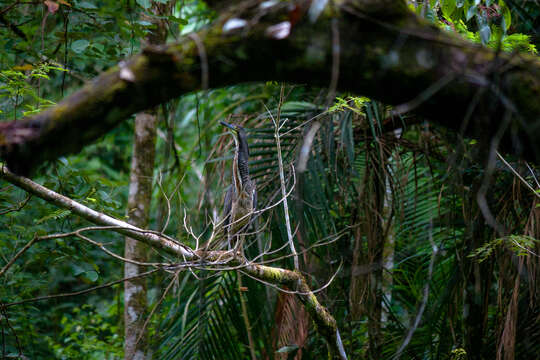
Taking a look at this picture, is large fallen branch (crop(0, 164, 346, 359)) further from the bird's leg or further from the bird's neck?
the bird's neck

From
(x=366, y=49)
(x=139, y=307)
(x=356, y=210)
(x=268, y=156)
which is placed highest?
(x=366, y=49)

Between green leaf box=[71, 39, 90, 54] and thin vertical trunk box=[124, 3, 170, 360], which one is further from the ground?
green leaf box=[71, 39, 90, 54]

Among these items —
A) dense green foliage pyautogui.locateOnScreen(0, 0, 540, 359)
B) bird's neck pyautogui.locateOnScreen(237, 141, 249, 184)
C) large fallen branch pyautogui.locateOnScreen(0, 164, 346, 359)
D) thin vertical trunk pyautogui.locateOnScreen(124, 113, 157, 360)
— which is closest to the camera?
large fallen branch pyautogui.locateOnScreen(0, 164, 346, 359)

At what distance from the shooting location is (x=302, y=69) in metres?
1.34

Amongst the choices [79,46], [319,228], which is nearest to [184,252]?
[319,228]

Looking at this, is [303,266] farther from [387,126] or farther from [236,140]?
[387,126]

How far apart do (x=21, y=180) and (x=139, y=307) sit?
2262 millimetres

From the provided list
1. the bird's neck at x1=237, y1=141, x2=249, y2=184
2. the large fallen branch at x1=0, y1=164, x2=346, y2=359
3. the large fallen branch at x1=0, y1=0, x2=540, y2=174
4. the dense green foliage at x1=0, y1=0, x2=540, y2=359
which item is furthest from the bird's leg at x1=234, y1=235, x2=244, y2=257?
the large fallen branch at x1=0, y1=0, x2=540, y2=174

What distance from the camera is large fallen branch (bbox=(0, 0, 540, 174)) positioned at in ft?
4.24

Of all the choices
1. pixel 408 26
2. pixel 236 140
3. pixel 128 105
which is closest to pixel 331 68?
pixel 408 26

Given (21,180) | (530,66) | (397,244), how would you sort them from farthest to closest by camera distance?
1. (397,244)
2. (21,180)
3. (530,66)

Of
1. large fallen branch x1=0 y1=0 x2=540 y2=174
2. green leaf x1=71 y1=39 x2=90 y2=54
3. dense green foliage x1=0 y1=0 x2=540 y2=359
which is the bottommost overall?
dense green foliage x1=0 y1=0 x2=540 y2=359

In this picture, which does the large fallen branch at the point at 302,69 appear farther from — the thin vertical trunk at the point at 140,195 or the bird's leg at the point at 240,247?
the thin vertical trunk at the point at 140,195

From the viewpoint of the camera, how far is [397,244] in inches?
192
